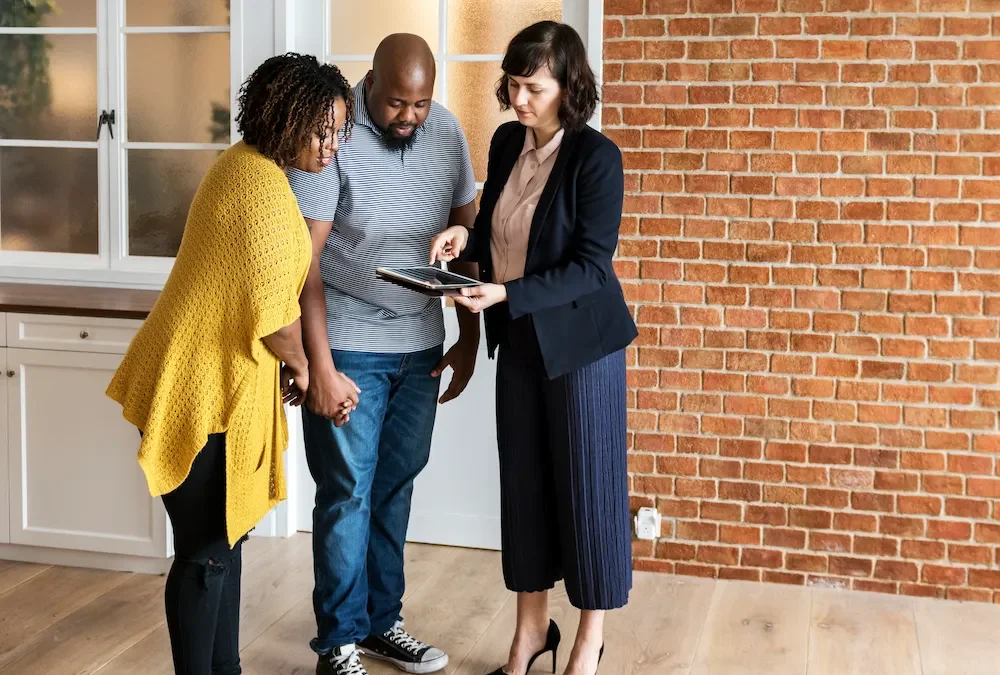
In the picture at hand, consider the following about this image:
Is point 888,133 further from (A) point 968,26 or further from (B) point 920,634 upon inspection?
(B) point 920,634

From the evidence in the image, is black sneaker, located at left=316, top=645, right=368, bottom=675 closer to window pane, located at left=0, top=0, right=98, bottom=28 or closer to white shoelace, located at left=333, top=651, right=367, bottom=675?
white shoelace, located at left=333, top=651, right=367, bottom=675

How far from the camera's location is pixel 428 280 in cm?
214

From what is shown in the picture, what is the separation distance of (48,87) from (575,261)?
8.43 ft

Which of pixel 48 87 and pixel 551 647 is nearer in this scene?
pixel 551 647

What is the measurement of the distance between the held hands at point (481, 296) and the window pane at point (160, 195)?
76.6 inches

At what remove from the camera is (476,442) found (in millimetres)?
3666

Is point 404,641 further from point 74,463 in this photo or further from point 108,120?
point 108,120

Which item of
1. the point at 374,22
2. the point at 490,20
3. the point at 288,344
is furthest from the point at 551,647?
the point at 374,22

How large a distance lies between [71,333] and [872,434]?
98.7 inches

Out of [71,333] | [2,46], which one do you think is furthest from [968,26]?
[2,46]

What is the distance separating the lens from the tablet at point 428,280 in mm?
2106

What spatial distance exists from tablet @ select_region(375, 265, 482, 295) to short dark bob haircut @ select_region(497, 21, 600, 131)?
435 mm

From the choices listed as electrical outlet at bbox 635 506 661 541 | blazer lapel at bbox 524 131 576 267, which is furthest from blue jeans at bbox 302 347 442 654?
electrical outlet at bbox 635 506 661 541

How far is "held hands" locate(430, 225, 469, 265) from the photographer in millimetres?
2430
